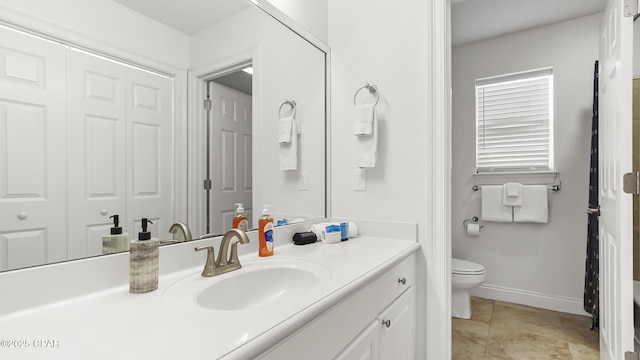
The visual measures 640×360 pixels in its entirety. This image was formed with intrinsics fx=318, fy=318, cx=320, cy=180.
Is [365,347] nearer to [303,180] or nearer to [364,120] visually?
[303,180]

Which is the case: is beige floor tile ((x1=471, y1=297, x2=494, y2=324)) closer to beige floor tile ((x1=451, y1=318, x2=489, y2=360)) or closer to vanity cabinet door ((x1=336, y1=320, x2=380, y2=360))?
beige floor tile ((x1=451, y1=318, x2=489, y2=360))

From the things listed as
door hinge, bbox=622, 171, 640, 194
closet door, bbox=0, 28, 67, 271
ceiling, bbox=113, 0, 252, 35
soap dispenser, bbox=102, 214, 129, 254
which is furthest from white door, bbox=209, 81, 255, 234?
door hinge, bbox=622, 171, 640, 194

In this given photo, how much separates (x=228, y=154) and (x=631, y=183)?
1.61 metres

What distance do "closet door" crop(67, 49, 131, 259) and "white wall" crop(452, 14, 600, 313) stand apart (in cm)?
282

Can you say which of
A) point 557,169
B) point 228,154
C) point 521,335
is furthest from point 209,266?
point 557,169

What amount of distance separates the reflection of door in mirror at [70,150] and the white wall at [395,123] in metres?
1.01

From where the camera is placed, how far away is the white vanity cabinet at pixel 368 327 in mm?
731

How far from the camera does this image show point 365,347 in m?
1.00

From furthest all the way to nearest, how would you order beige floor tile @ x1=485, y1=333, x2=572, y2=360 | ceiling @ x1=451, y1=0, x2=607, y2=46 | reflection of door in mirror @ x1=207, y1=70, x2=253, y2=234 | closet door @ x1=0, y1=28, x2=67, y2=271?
1. ceiling @ x1=451, y1=0, x2=607, y2=46
2. beige floor tile @ x1=485, y1=333, x2=572, y2=360
3. reflection of door in mirror @ x1=207, y1=70, x2=253, y2=234
4. closet door @ x1=0, y1=28, x2=67, y2=271

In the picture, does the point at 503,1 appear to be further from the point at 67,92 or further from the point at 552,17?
the point at 67,92

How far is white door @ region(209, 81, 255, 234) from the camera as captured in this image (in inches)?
48.3

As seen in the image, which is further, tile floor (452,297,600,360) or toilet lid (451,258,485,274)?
toilet lid (451,258,485,274)

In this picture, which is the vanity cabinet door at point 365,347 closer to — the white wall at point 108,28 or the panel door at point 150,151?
the panel door at point 150,151

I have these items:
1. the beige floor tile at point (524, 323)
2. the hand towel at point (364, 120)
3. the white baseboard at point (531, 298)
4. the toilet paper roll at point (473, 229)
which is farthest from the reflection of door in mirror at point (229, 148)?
the white baseboard at point (531, 298)
